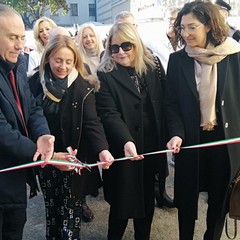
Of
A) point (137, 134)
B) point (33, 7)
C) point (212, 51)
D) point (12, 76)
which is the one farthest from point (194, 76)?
point (33, 7)

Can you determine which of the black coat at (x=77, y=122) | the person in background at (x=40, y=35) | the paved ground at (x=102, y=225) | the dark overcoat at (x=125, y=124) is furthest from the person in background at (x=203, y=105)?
the person in background at (x=40, y=35)

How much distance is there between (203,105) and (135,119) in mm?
530

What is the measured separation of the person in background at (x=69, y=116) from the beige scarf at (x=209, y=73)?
0.76m

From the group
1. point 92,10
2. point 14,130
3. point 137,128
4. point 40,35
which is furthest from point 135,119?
point 92,10

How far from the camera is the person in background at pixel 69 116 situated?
8.09 feet

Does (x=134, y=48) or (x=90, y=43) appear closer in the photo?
(x=134, y=48)

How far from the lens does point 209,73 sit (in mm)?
2375

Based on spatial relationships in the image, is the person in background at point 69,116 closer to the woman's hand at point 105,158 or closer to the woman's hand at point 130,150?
the woman's hand at point 105,158

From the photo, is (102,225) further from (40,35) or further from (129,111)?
(40,35)

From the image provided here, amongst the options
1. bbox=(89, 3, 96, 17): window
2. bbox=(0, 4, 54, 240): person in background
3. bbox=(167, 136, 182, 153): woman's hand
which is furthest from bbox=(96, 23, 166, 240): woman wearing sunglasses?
bbox=(89, 3, 96, 17): window

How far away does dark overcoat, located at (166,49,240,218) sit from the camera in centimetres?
239

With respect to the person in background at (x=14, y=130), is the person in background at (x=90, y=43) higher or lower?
higher

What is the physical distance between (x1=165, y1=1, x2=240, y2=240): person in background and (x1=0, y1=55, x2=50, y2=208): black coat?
1.06m

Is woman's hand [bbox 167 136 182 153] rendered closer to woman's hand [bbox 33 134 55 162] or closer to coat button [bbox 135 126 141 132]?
coat button [bbox 135 126 141 132]
